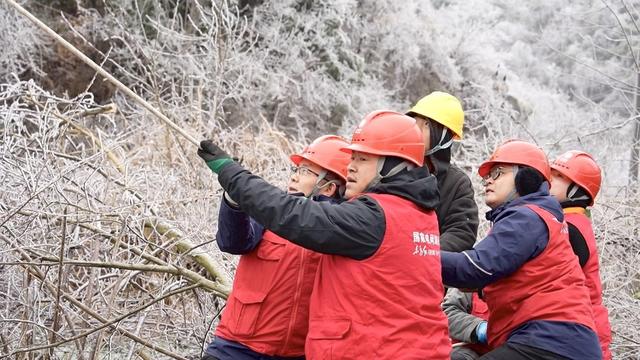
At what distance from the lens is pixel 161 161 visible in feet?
25.1

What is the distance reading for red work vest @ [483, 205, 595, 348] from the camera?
318cm

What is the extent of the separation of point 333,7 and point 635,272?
9595 mm

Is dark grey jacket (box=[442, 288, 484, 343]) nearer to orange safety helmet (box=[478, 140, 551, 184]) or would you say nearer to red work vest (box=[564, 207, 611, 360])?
red work vest (box=[564, 207, 611, 360])

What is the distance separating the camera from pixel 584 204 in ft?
13.3

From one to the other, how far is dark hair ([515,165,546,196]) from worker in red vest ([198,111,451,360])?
812 millimetres

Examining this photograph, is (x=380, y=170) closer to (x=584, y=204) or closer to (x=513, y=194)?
(x=513, y=194)

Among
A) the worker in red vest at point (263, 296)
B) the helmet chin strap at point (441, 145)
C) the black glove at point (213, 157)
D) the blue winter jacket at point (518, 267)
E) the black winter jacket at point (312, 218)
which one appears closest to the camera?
the black winter jacket at point (312, 218)

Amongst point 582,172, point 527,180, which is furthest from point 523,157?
point 582,172

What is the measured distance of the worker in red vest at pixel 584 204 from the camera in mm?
3764

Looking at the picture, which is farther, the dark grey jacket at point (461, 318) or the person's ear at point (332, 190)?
the dark grey jacket at point (461, 318)

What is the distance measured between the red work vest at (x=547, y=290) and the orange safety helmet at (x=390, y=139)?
29.4 inches

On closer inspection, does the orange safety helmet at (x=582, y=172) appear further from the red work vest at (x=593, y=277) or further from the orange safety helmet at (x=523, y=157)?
Result: the orange safety helmet at (x=523, y=157)

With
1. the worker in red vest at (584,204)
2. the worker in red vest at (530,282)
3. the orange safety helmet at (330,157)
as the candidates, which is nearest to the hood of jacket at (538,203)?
the worker in red vest at (530,282)

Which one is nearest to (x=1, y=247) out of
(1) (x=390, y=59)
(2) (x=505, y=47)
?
(1) (x=390, y=59)
